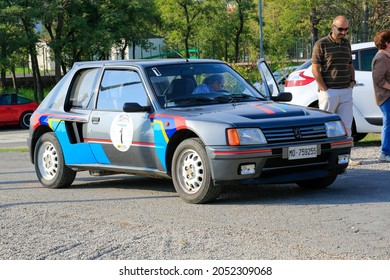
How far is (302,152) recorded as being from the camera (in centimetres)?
905

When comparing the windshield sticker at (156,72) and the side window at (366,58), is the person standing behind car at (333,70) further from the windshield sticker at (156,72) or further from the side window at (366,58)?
the side window at (366,58)

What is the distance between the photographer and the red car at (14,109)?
32.3 metres

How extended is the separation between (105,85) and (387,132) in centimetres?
405

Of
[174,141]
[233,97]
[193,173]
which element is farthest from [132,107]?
[233,97]

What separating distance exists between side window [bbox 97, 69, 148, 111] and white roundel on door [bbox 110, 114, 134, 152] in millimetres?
218

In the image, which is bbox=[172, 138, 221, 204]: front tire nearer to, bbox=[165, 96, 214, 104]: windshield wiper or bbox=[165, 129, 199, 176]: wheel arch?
bbox=[165, 129, 199, 176]: wheel arch

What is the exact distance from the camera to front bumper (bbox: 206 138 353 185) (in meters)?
8.74

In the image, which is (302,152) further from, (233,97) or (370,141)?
(370,141)

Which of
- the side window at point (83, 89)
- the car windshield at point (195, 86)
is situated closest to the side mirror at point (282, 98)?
the car windshield at point (195, 86)

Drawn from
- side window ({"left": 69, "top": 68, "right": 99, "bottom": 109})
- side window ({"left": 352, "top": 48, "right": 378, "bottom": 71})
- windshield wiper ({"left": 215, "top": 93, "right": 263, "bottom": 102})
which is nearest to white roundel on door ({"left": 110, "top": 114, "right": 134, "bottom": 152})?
side window ({"left": 69, "top": 68, "right": 99, "bottom": 109})

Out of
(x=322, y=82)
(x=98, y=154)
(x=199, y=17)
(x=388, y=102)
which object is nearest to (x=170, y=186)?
(x=98, y=154)

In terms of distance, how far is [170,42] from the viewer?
171ft

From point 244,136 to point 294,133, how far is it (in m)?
0.58
